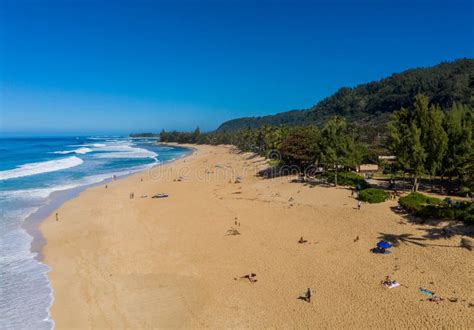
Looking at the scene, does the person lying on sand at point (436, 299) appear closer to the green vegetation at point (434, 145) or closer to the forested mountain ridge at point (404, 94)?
the green vegetation at point (434, 145)

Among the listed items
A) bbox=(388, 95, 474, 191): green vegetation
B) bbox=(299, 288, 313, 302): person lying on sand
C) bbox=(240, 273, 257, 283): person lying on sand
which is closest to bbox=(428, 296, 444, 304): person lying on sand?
bbox=(299, 288, 313, 302): person lying on sand

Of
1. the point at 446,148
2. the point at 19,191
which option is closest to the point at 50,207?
the point at 19,191

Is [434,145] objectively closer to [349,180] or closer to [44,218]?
[349,180]

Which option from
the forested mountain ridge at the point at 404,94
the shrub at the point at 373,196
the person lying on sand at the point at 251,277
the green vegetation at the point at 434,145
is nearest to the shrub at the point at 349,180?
the green vegetation at the point at 434,145

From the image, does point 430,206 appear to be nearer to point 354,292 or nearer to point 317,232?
point 317,232

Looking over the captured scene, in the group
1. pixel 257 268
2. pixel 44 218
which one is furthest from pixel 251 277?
pixel 44 218
